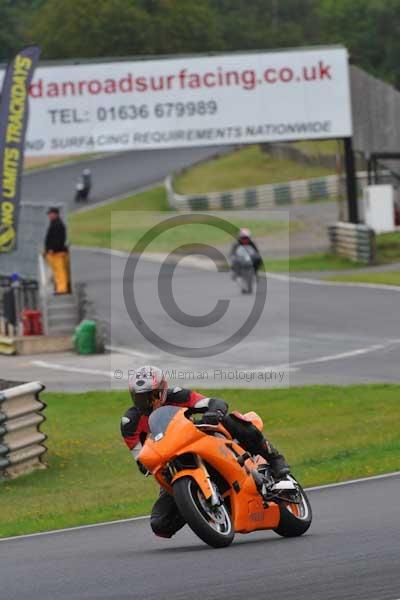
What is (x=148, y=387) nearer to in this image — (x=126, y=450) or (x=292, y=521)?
(x=292, y=521)

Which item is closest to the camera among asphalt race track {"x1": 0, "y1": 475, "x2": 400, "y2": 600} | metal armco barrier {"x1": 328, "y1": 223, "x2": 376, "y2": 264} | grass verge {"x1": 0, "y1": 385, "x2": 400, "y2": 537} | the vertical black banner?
asphalt race track {"x1": 0, "y1": 475, "x2": 400, "y2": 600}

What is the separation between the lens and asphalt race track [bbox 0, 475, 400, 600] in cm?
729

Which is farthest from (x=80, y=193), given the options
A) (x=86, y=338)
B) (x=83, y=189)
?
(x=86, y=338)

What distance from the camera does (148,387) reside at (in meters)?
9.11

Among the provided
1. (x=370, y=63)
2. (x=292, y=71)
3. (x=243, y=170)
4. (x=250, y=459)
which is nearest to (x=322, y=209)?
(x=243, y=170)

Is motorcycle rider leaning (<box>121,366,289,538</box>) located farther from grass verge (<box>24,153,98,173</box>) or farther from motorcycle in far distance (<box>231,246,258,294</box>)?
grass verge (<box>24,153,98,173</box>)

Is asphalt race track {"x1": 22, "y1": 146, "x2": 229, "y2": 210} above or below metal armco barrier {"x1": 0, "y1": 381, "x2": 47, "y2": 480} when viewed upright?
above

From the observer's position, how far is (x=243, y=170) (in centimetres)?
6794

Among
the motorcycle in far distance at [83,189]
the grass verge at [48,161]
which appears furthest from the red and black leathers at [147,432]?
the grass verge at [48,161]

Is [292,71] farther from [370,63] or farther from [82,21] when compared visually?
[370,63]

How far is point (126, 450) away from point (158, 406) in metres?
7.13

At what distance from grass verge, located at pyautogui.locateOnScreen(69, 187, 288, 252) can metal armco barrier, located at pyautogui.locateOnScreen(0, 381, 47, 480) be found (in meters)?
34.7

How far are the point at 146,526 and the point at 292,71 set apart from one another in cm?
3006

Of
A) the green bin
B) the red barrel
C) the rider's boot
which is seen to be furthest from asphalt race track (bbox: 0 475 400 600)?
the red barrel
